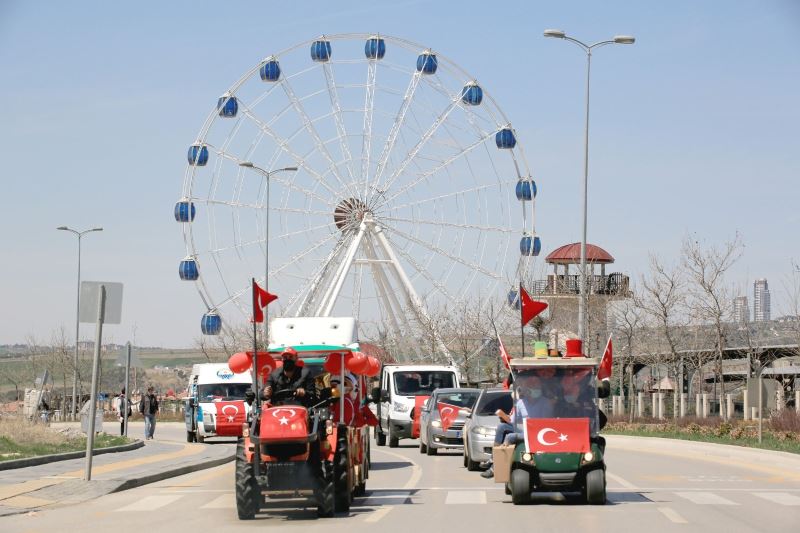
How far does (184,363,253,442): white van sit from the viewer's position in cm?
4331

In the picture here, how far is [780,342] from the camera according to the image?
70.2 m

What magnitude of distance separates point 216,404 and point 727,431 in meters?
15.9

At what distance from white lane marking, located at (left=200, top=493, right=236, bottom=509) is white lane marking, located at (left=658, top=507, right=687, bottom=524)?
18.7ft

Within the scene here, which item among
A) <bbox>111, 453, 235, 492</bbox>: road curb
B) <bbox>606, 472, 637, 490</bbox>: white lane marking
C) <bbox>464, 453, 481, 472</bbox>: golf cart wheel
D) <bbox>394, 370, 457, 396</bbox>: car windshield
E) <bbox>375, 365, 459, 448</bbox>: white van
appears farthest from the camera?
<bbox>394, 370, 457, 396</bbox>: car windshield

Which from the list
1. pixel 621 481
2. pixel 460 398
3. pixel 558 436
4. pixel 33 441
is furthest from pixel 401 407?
pixel 558 436

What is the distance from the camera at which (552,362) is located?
18.5 metres

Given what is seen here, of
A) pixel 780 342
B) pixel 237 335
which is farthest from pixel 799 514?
pixel 237 335

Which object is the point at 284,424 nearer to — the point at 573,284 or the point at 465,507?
the point at 465,507

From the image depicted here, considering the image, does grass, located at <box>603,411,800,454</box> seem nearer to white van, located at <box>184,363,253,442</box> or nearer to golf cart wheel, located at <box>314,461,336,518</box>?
white van, located at <box>184,363,253,442</box>

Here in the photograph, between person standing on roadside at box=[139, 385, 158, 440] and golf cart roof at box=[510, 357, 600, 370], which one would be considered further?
person standing on roadside at box=[139, 385, 158, 440]

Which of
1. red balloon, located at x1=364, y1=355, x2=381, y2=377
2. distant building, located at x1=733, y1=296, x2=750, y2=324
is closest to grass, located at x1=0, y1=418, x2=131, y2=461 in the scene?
red balloon, located at x1=364, y1=355, x2=381, y2=377

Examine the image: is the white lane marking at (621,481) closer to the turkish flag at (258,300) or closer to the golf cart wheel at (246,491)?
the turkish flag at (258,300)

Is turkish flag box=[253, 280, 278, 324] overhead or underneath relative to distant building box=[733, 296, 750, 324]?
underneath

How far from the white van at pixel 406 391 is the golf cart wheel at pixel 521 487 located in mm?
20257
